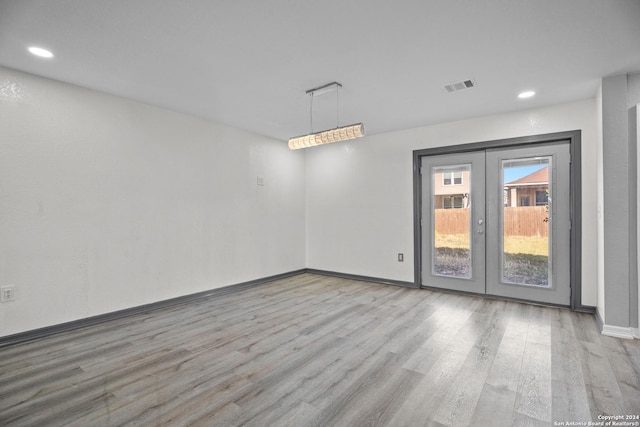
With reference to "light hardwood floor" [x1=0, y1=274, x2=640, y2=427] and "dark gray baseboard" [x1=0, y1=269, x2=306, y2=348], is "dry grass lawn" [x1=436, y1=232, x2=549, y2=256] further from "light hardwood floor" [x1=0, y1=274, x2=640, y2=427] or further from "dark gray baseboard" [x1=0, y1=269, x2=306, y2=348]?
"dark gray baseboard" [x1=0, y1=269, x2=306, y2=348]

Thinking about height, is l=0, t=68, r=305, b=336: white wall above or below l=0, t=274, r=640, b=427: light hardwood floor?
above

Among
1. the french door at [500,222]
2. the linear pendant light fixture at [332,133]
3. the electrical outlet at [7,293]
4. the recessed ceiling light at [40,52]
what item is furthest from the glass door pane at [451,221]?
the electrical outlet at [7,293]

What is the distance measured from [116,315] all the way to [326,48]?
3672 mm

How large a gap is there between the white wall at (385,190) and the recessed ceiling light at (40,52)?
4.12 meters

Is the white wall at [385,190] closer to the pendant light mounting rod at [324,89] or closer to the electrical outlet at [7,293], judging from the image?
the pendant light mounting rod at [324,89]

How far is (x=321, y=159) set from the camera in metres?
6.04

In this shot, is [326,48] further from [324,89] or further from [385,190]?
[385,190]

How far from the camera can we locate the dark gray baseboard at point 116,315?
2928mm

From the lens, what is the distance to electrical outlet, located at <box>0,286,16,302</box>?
284 cm

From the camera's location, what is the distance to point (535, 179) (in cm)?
409

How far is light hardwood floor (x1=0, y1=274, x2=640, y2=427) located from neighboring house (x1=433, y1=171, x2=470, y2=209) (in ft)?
5.38

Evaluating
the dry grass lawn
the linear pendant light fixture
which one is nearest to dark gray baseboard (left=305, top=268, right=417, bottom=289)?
the dry grass lawn

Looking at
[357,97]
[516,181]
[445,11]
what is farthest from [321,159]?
[445,11]

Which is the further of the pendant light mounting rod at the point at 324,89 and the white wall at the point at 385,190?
the white wall at the point at 385,190
